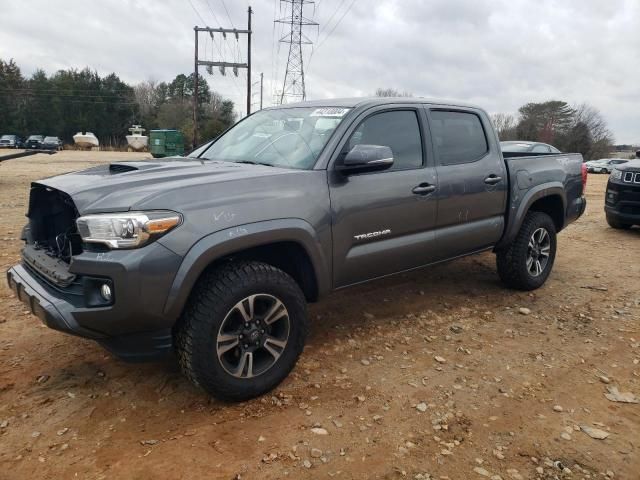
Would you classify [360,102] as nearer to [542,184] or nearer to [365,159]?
[365,159]

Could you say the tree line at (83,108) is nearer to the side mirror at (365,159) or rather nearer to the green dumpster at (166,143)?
the green dumpster at (166,143)

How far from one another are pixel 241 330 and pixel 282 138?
1.50m

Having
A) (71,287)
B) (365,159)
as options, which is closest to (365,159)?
(365,159)

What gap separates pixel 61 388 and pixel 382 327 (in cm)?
238

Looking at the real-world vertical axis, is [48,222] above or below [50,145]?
below

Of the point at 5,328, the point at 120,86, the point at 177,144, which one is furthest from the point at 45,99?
the point at 5,328

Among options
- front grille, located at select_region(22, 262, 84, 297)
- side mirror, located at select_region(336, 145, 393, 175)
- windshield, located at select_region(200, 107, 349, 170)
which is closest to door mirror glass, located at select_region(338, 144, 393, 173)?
side mirror, located at select_region(336, 145, 393, 175)

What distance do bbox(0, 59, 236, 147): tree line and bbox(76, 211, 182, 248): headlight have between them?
58.2 m

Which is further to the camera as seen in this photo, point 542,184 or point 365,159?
point 542,184

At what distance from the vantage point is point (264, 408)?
288 cm

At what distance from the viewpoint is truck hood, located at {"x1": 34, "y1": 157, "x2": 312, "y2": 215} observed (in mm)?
2537

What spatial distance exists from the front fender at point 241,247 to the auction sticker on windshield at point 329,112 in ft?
3.23

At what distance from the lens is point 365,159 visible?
312cm

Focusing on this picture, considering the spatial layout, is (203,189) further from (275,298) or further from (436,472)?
(436,472)
